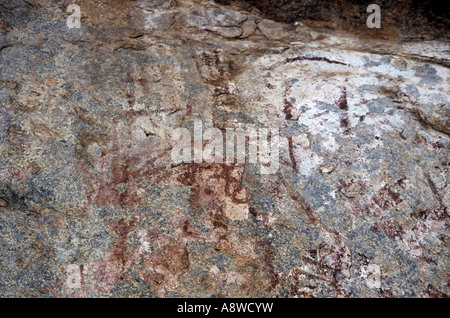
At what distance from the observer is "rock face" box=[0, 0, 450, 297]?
5.65 ft

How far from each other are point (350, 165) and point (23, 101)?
1832 millimetres

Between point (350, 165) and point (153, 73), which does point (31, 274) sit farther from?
point (350, 165)

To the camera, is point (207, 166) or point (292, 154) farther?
point (292, 154)

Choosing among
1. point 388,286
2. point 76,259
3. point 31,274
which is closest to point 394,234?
point 388,286

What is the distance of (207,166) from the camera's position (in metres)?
2.02

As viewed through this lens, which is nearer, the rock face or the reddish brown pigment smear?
the rock face

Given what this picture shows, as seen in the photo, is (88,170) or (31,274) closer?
(31,274)

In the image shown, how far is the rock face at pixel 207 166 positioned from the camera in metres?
1.72

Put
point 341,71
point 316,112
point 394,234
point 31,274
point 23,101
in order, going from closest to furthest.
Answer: point 31,274, point 394,234, point 23,101, point 316,112, point 341,71

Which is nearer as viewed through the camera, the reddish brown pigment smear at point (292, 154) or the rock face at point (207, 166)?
the rock face at point (207, 166)

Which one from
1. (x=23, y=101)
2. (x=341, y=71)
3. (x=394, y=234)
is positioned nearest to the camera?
(x=394, y=234)

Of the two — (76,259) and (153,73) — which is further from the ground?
(153,73)

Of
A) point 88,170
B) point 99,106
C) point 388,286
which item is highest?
point 99,106
